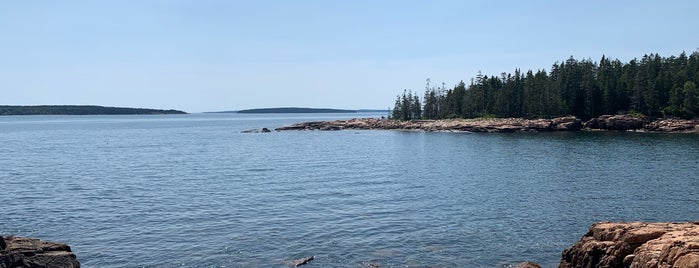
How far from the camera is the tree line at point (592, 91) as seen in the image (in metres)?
138

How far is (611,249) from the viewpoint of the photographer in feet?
75.9

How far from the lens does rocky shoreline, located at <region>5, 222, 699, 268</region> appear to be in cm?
2006

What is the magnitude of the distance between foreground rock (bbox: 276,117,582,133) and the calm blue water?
5780 centimetres

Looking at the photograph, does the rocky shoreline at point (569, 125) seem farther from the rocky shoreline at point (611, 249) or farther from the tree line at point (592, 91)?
the rocky shoreline at point (611, 249)

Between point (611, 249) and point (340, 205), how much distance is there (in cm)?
2379

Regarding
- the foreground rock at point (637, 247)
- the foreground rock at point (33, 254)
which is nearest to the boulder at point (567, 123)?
the foreground rock at point (637, 247)

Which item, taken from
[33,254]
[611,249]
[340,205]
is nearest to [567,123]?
[340,205]

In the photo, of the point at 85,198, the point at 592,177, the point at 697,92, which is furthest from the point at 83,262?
the point at 697,92

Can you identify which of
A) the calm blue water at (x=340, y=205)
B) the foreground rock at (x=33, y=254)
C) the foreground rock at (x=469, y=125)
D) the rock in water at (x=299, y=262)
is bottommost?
the rock in water at (x=299, y=262)

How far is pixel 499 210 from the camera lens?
4172cm

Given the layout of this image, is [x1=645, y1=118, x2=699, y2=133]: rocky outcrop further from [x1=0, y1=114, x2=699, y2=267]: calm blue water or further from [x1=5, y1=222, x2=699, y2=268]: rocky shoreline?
[x1=5, y1=222, x2=699, y2=268]: rocky shoreline

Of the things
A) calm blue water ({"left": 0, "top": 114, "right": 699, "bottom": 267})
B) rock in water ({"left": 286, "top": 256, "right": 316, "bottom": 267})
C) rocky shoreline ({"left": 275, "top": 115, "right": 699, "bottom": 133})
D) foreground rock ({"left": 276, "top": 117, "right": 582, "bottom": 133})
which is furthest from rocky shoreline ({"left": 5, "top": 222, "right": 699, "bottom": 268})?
foreground rock ({"left": 276, "top": 117, "right": 582, "bottom": 133})

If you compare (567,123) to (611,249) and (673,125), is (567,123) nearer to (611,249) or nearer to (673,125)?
(673,125)

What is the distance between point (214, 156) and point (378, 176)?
37.1 meters
